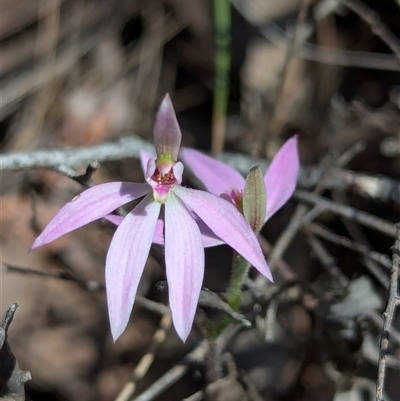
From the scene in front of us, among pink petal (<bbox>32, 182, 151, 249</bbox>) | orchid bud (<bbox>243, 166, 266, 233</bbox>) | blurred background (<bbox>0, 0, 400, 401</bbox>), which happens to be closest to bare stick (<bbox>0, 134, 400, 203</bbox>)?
blurred background (<bbox>0, 0, 400, 401</bbox>)

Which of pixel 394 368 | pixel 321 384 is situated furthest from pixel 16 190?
pixel 394 368

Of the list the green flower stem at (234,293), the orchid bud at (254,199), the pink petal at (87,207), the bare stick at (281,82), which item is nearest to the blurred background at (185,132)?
the bare stick at (281,82)

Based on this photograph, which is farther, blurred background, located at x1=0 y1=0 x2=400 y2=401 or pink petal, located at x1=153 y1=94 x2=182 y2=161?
blurred background, located at x1=0 y1=0 x2=400 y2=401

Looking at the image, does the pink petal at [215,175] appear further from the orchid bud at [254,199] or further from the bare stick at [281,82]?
the bare stick at [281,82]

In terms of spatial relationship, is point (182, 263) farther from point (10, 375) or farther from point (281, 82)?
point (281, 82)

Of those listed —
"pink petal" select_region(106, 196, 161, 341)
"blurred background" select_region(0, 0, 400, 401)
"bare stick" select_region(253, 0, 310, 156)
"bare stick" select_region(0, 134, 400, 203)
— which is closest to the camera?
"pink petal" select_region(106, 196, 161, 341)

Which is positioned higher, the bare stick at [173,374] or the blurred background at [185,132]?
the blurred background at [185,132]

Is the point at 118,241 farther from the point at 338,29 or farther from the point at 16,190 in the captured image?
the point at 338,29

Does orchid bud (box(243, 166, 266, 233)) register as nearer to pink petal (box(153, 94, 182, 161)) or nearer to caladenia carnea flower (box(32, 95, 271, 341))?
caladenia carnea flower (box(32, 95, 271, 341))
